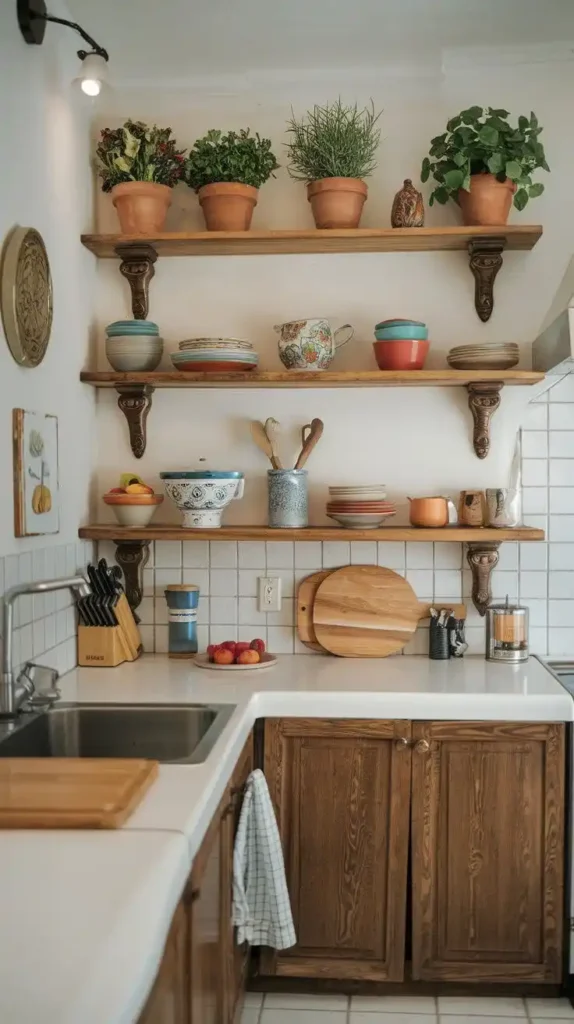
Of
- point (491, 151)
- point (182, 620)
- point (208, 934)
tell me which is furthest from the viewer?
point (182, 620)

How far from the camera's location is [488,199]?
2.86 m

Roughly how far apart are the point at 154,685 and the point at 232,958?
71 centimetres

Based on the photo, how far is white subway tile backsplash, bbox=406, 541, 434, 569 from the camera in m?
3.07

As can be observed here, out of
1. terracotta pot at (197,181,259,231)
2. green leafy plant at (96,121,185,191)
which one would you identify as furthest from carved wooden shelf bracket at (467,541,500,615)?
green leafy plant at (96,121,185,191)

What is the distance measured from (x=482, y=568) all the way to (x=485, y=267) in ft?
2.85

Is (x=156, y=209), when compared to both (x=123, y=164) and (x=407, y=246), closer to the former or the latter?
(x=123, y=164)

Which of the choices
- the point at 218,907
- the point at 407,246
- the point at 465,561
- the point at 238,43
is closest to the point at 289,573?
the point at 465,561

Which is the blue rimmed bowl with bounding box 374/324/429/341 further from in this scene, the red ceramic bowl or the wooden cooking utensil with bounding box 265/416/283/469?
the wooden cooking utensil with bounding box 265/416/283/469

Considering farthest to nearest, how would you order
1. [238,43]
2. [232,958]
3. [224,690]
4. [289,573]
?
[289,573]
[238,43]
[224,690]
[232,958]

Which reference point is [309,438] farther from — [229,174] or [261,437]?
[229,174]

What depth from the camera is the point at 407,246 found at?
300 centimetres

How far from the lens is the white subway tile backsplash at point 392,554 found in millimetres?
3076

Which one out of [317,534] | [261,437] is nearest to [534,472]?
[317,534]

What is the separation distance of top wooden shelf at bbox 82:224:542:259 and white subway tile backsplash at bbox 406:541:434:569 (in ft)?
2.88
